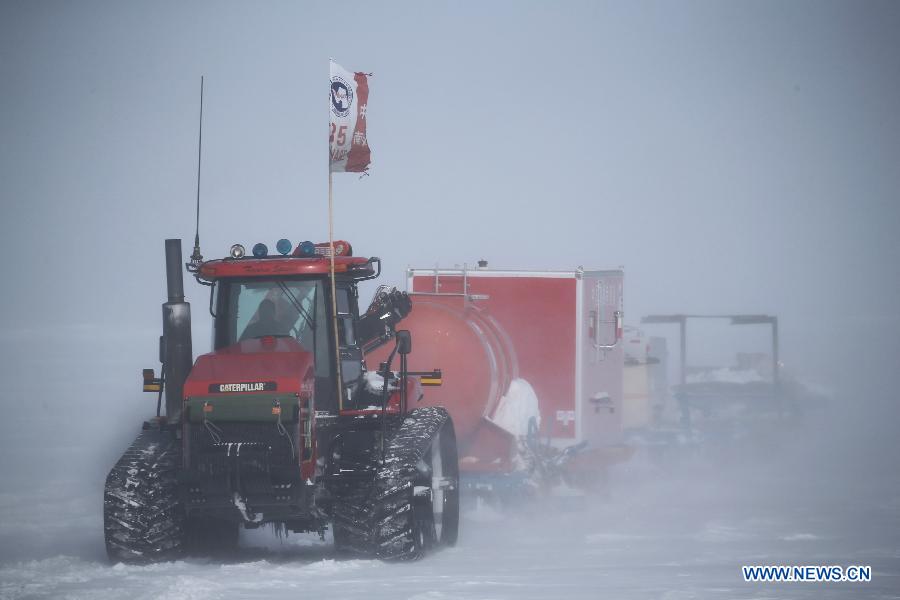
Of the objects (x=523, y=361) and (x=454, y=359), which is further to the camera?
(x=523, y=361)

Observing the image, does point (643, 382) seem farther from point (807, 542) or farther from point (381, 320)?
point (381, 320)

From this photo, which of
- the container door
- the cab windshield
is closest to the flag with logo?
the cab windshield

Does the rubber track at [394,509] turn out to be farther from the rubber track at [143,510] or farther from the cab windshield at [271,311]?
the rubber track at [143,510]

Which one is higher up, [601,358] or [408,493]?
[601,358]

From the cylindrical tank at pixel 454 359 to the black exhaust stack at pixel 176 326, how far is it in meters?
6.71

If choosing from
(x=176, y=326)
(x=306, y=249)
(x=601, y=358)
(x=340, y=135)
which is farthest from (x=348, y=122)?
(x=601, y=358)

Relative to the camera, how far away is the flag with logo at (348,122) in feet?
43.8

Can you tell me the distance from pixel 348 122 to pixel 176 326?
3.27m

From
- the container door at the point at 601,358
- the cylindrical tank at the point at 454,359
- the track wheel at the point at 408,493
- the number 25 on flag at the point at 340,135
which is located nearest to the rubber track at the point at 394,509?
the track wheel at the point at 408,493

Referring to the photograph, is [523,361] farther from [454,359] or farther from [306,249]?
[306,249]

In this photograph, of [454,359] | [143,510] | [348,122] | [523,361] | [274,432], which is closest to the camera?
[274,432]

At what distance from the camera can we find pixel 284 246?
12344 mm

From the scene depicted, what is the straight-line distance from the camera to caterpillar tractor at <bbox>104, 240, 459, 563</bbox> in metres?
11.3

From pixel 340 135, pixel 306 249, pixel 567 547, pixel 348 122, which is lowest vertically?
pixel 567 547
